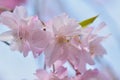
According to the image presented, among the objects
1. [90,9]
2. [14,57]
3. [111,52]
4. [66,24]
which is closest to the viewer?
Answer: [66,24]

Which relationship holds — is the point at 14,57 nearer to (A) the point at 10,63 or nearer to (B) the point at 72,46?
(A) the point at 10,63

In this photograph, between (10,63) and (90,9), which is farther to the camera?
(90,9)

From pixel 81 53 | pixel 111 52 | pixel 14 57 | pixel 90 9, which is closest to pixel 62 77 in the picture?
pixel 81 53

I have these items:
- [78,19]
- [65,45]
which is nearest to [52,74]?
[65,45]

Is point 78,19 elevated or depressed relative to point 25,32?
elevated

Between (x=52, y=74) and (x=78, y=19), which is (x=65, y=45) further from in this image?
(x=78, y=19)

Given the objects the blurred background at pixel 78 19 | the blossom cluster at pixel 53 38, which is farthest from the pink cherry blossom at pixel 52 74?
the blurred background at pixel 78 19
